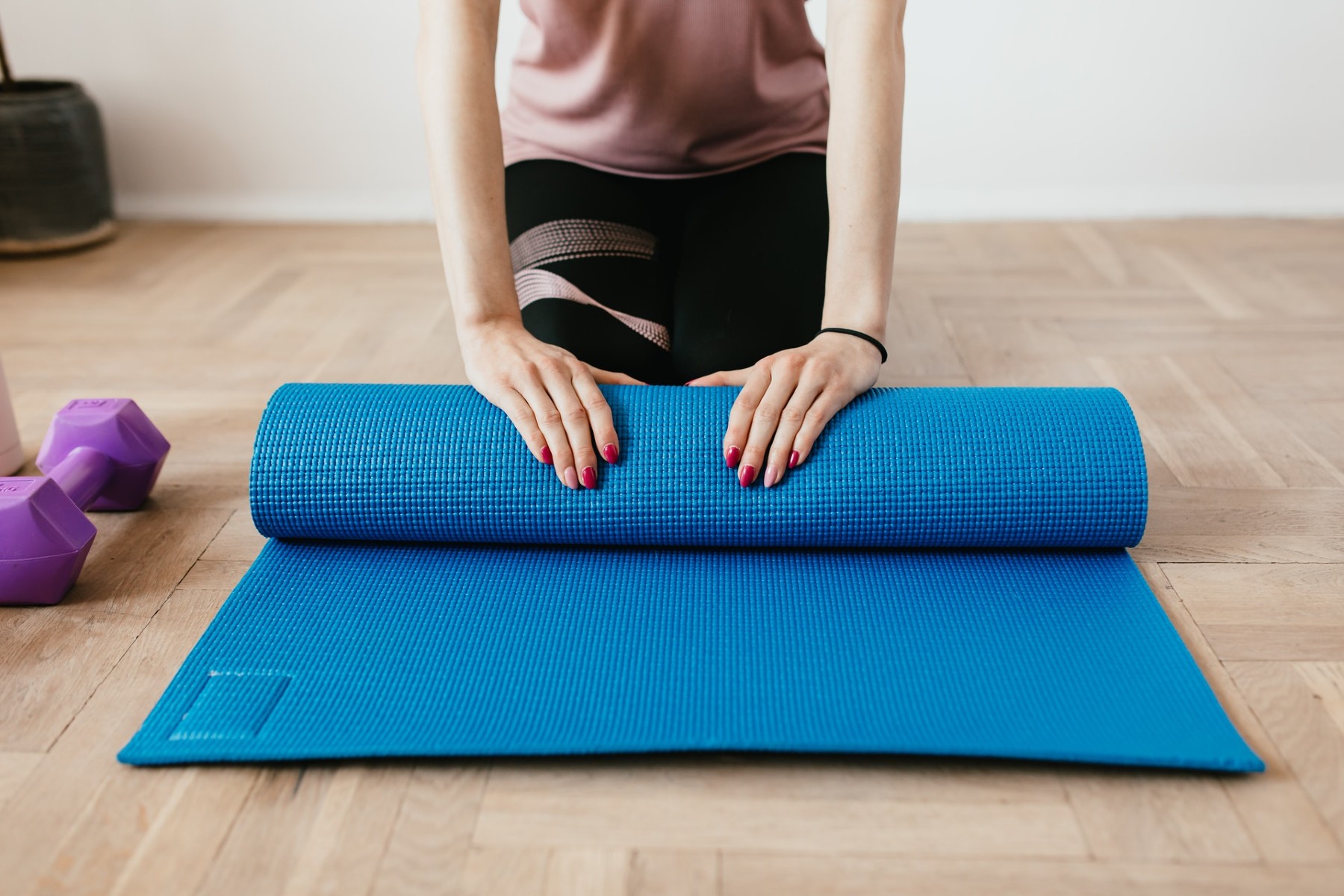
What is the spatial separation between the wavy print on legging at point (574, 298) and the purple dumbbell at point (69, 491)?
52 cm

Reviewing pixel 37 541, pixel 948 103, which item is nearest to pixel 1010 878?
pixel 37 541

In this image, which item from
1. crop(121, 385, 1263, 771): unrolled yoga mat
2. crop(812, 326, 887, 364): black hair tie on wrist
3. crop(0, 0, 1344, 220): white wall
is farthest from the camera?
crop(0, 0, 1344, 220): white wall

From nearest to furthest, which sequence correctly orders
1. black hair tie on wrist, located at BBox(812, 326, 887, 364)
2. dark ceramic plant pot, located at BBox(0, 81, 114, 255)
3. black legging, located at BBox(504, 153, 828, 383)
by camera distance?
black hair tie on wrist, located at BBox(812, 326, 887, 364)
black legging, located at BBox(504, 153, 828, 383)
dark ceramic plant pot, located at BBox(0, 81, 114, 255)

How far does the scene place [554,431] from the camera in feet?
3.84

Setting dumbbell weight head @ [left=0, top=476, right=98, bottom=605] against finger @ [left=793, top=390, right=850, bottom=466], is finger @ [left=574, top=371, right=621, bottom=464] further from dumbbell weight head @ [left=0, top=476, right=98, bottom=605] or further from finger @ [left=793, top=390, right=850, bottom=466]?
dumbbell weight head @ [left=0, top=476, right=98, bottom=605]

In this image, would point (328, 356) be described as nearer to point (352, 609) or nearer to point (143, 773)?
point (352, 609)

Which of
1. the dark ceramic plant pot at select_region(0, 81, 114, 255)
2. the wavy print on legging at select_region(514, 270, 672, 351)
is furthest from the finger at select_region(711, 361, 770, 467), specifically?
the dark ceramic plant pot at select_region(0, 81, 114, 255)

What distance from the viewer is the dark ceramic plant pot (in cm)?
245

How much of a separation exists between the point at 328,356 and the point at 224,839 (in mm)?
1223

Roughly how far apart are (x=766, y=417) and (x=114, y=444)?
822mm

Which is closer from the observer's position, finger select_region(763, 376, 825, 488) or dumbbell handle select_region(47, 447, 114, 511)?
finger select_region(763, 376, 825, 488)

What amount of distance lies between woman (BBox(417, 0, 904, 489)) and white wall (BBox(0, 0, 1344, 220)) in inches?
47.4

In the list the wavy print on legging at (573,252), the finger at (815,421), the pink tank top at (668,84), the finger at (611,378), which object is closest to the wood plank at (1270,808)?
the finger at (815,421)

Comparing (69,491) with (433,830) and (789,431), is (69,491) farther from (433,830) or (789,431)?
(789,431)
